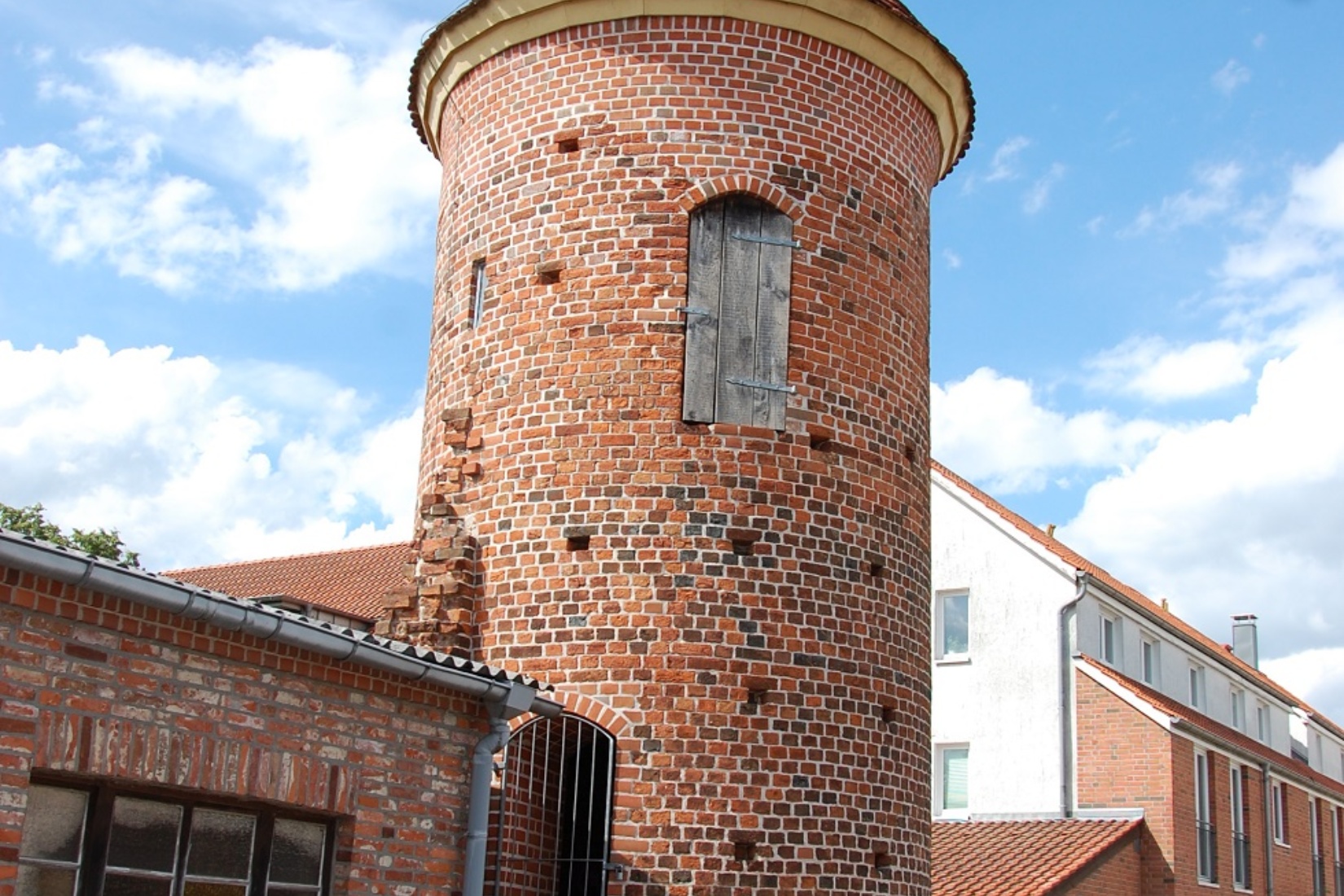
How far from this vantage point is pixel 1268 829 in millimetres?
25922

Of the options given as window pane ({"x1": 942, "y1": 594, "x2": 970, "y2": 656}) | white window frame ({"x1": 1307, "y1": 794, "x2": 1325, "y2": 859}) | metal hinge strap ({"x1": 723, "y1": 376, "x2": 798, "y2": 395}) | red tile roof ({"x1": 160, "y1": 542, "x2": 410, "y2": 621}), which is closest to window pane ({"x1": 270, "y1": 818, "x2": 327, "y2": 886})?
metal hinge strap ({"x1": 723, "y1": 376, "x2": 798, "y2": 395})

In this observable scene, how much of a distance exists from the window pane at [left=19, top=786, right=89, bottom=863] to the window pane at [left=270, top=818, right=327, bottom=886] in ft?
4.58

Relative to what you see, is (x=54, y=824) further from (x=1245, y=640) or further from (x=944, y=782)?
(x=1245, y=640)

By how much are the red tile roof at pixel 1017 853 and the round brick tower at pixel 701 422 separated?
261 inches

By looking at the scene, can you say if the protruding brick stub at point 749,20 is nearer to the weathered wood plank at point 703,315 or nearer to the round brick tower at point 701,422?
the round brick tower at point 701,422

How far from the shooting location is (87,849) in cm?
799

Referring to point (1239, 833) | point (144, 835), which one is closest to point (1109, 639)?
A: point (1239, 833)

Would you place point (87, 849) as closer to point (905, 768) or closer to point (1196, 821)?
point (905, 768)

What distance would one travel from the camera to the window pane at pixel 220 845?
860 centimetres

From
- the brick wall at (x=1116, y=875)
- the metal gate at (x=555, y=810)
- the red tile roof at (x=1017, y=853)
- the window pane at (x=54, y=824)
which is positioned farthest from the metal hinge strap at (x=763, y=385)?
the brick wall at (x=1116, y=875)

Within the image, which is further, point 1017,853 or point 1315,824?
point 1315,824

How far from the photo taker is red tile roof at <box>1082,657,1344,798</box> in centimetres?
2342

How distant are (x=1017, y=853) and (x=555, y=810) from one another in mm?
10462

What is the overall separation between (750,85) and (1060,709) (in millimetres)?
13649
